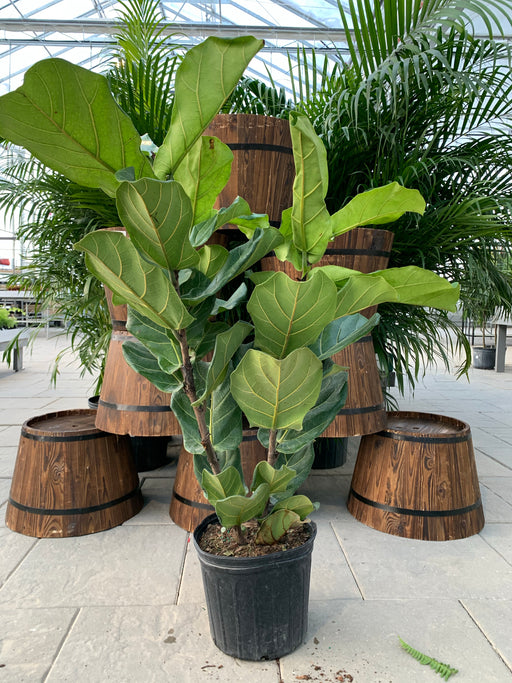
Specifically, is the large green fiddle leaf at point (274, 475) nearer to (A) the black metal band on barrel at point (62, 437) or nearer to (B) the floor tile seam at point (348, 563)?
(B) the floor tile seam at point (348, 563)

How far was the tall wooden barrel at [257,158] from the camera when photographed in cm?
179

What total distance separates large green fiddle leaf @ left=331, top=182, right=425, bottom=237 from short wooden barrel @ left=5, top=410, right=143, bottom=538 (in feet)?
4.13

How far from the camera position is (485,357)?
6.88 m

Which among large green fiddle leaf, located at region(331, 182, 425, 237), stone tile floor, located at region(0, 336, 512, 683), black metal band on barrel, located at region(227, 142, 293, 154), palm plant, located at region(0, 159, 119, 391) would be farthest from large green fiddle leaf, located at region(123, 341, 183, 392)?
palm plant, located at region(0, 159, 119, 391)

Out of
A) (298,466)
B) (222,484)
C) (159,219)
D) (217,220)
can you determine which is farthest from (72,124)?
(298,466)

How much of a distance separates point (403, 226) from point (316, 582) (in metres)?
1.45

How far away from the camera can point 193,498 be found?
188 centimetres

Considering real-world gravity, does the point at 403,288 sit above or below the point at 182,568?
above

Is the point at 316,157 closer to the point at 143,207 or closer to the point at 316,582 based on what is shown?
the point at 143,207

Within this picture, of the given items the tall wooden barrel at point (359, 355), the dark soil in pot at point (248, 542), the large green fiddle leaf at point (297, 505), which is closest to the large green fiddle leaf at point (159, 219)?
the large green fiddle leaf at point (297, 505)

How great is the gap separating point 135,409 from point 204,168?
1119mm

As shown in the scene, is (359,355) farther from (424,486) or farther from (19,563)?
(19,563)

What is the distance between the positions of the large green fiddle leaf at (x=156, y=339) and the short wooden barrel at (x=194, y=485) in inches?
32.6

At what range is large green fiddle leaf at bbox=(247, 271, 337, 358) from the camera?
873 mm
